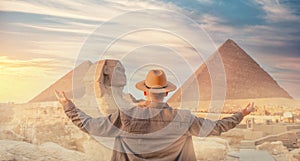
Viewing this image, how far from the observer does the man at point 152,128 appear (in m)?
2.71

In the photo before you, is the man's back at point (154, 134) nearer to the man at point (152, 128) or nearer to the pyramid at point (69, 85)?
the man at point (152, 128)

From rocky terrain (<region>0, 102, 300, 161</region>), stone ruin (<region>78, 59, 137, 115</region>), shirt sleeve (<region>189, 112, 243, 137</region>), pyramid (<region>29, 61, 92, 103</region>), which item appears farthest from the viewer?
pyramid (<region>29, 61, 92, 103</region>)

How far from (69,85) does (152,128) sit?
4719 millimetres

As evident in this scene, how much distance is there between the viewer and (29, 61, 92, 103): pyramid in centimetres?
664

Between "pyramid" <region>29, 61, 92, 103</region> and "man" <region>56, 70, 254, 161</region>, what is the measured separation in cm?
383

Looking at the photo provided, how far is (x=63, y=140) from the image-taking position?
23.0ft

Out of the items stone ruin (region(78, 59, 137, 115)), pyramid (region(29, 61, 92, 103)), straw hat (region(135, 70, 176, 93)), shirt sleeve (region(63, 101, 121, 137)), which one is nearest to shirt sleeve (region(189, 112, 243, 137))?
straw hat (region(135, 70, 176, 93))

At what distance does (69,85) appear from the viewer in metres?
7.31

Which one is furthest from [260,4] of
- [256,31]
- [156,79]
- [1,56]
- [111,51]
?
[156,79]

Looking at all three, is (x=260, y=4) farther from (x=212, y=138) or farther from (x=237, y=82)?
(x=237, y=82)

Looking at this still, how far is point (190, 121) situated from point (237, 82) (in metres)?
6.79

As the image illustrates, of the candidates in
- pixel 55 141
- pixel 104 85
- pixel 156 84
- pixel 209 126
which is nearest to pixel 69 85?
pixel 55 141

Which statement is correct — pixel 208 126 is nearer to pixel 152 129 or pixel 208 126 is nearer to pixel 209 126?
pixel 209 126

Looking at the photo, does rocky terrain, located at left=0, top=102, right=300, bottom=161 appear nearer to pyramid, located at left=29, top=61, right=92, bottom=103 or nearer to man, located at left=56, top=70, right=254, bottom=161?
pyramid, located at left=29, top=61, right=92, bottom=103
